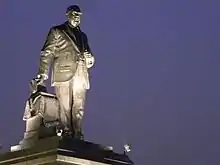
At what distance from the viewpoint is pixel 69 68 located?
16.2 metres

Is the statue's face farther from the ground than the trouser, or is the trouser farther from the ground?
the statue's face

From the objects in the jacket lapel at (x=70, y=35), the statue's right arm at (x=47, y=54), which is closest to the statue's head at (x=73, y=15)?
→ the jacket lapel at (x=70, y=35)

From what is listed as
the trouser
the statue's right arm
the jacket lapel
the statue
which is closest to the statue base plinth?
the statue

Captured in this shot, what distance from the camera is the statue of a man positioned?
52.9ft

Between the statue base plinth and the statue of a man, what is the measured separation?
3.48 feet

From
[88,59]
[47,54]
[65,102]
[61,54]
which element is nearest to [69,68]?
[61,54]

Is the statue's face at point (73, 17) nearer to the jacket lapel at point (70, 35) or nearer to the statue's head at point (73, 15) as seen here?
the statue's head at point (73, 15)

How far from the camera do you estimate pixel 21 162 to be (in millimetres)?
15047

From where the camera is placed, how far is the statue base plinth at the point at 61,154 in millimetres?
14312

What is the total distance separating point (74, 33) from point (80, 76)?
138 centimetres

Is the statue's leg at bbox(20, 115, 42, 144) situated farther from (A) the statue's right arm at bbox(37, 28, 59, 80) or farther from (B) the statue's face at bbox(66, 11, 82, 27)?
(B) the statue's face at bbox(66, 11, 82, 27)

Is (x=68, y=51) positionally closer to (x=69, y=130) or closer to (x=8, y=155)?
(x=69, y=130)

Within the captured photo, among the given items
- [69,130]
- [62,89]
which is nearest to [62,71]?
[62,89]

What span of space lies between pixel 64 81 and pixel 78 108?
89 cm
